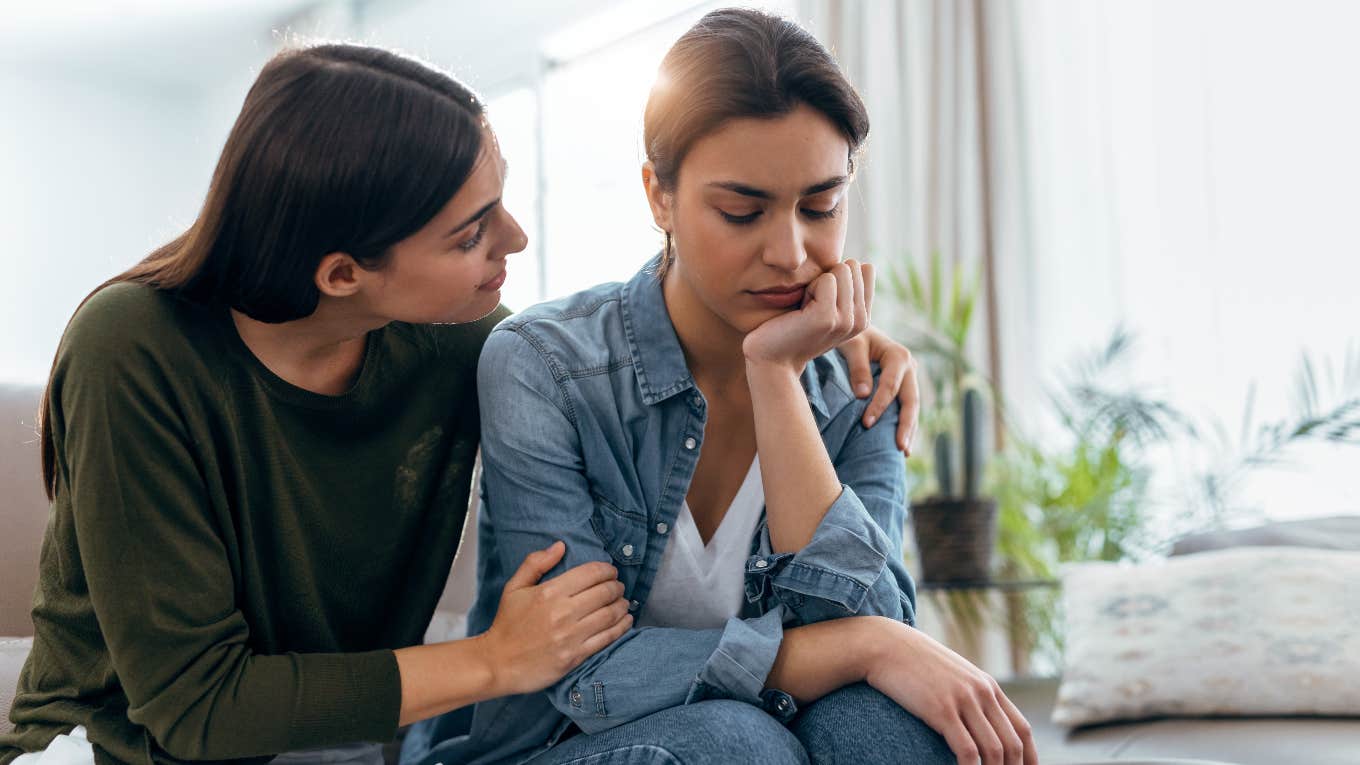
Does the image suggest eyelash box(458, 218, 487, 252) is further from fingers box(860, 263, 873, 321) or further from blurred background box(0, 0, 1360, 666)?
blurred background box(0, 0, 1360, 666)

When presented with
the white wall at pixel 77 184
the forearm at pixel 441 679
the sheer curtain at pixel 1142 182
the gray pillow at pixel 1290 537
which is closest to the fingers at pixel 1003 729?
the forearm at pixel 441 679

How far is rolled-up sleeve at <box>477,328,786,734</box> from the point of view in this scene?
1162mm

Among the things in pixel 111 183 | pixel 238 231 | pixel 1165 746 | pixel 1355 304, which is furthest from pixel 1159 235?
pixel 111 183

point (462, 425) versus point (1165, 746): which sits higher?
point (462, 425)

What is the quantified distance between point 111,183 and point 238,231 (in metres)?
6.37

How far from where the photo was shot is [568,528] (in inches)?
49.5

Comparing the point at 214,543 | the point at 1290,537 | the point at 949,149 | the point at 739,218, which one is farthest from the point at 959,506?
the point at 214,543

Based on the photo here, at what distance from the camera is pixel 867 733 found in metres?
1.11

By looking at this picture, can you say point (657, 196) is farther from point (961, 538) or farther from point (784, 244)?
point (961, 538)

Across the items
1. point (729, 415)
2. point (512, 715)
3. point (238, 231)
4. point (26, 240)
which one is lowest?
point (512, 715)

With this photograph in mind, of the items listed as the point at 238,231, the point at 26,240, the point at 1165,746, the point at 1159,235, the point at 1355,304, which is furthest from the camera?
the point at 26,240

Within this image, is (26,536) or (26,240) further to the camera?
(26,240)

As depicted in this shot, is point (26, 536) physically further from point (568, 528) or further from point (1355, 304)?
point (1355, 304)

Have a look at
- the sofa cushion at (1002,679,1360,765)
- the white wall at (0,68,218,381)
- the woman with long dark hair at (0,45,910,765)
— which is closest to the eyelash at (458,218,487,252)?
the woman with long dark hair at (0,45,910,765)
